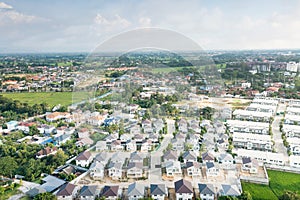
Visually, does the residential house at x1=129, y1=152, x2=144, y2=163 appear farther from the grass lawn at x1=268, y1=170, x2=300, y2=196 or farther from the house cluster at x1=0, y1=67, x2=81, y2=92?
the house cluster at x1=0, y1=67, x2=81, y2=92

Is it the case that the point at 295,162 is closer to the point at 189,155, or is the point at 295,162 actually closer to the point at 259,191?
the point at 259,191

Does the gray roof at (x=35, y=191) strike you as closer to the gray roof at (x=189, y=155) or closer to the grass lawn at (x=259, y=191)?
the gray roof at (x=189, y=155)

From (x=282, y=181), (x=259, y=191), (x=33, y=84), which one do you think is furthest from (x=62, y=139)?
(x=33, y=84)

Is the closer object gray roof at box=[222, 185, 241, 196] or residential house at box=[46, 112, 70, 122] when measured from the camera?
gray roof at box=[222, 185, 241, 196]

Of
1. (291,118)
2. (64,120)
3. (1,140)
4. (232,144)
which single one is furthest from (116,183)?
(291,118)

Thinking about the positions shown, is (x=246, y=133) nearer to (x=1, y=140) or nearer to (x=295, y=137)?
(x=295, y=137)

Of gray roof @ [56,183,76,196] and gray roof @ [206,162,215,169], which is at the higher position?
gray roof @ [206,162,215,169]

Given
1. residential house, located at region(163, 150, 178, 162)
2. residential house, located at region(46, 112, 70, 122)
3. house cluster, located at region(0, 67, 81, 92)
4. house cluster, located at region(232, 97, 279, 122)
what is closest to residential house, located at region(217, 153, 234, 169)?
residential house, located at region(163, 150, 178, 162)
